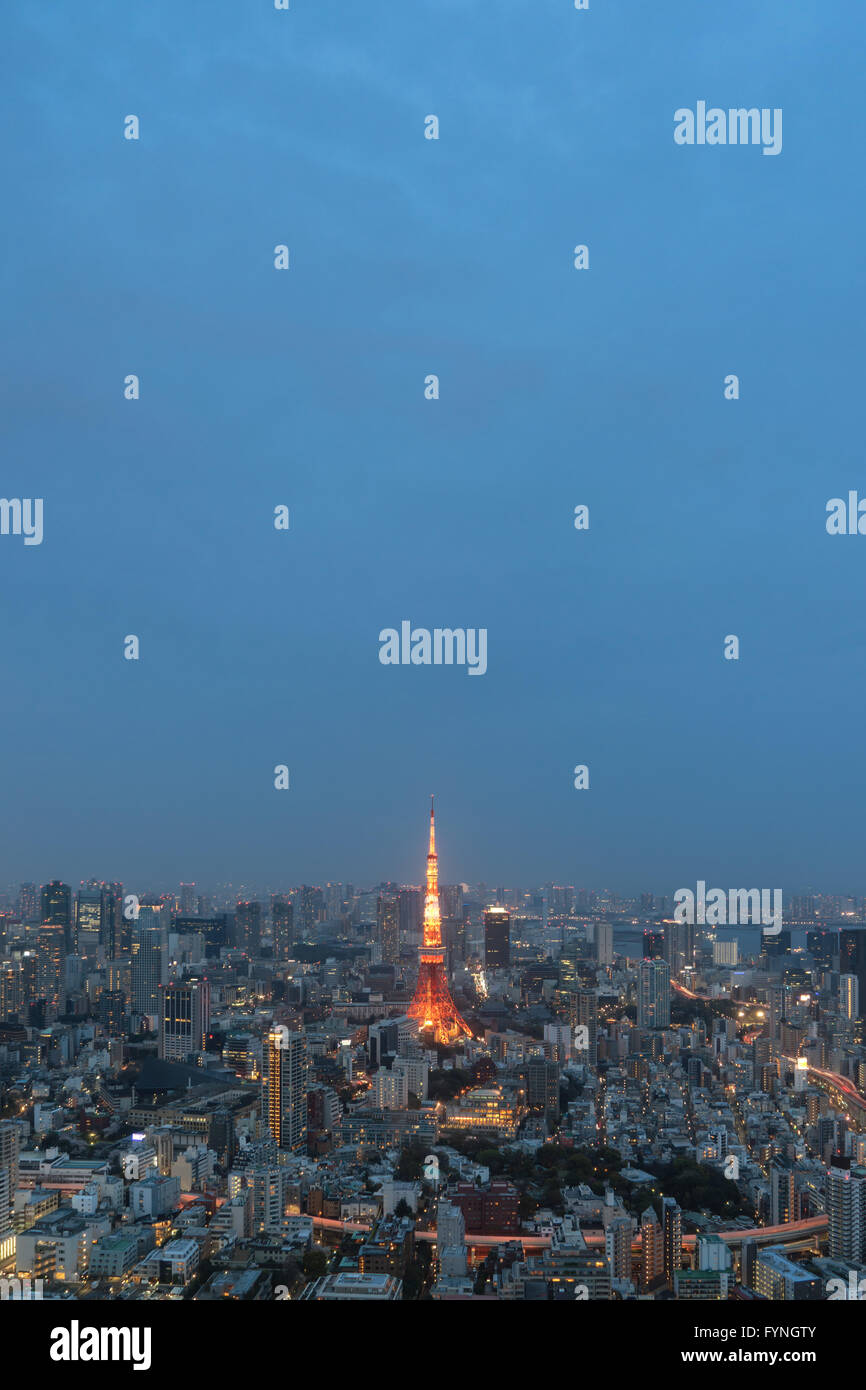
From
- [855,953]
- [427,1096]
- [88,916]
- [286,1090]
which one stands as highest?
[88,916]

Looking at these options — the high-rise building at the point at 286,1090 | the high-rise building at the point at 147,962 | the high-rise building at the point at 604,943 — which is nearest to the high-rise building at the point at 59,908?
the high-rise building at the point at 147,962

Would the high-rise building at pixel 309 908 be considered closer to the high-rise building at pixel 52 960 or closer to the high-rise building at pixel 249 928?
the high-rise building at pixel 249 928

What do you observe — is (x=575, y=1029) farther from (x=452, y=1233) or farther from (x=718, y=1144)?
(x=452, y=1233)

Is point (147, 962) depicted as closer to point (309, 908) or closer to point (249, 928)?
point (249, 928)

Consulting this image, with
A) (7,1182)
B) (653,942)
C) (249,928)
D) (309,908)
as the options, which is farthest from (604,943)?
(7,1182)

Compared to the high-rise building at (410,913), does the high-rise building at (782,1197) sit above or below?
below

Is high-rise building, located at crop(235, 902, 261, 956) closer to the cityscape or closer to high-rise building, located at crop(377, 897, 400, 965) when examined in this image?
the cityscape
